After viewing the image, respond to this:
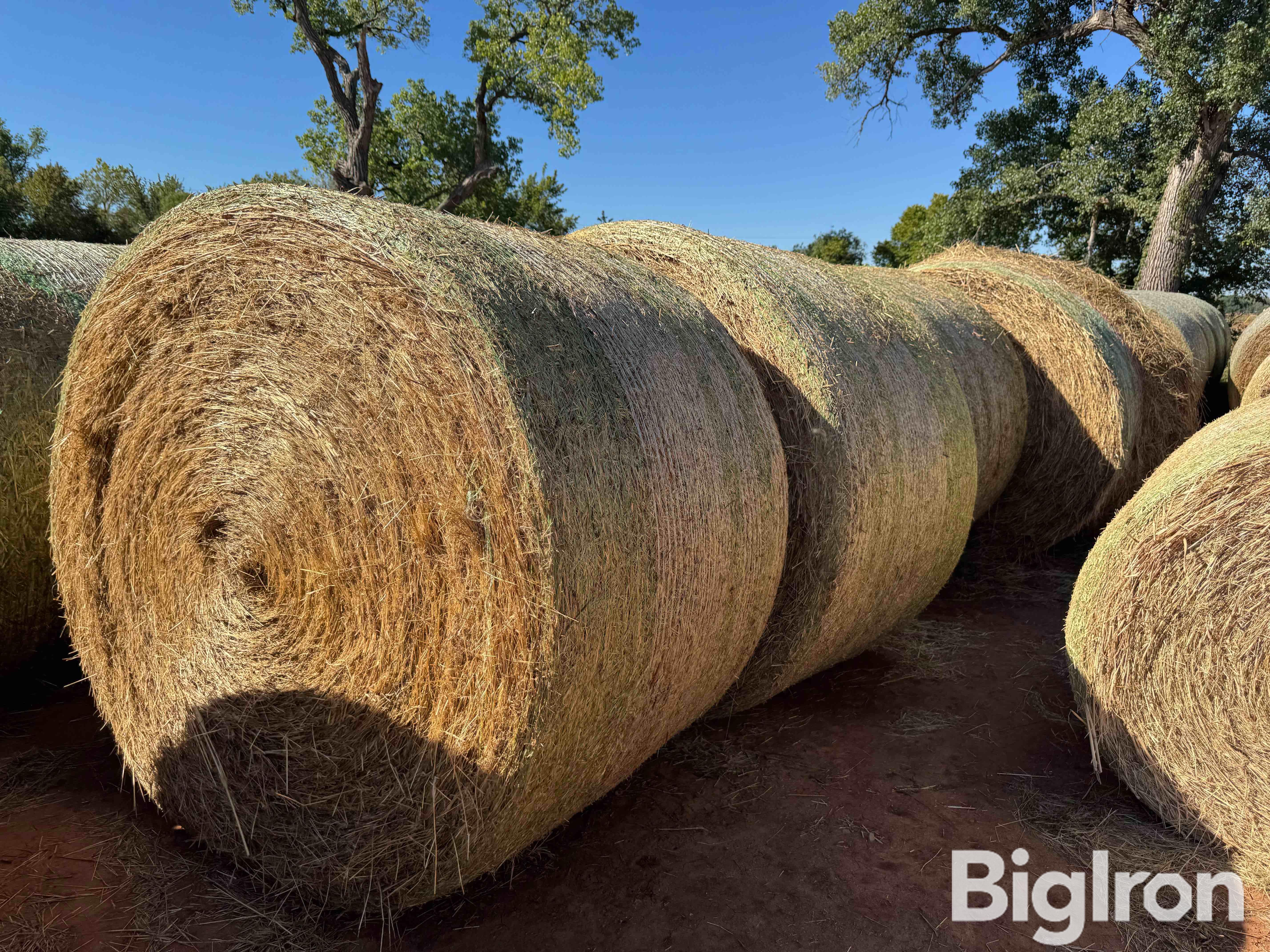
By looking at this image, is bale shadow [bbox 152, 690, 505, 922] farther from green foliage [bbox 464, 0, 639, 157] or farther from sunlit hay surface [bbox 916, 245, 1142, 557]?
green foliage [bbox 464, 0, 639, 157]

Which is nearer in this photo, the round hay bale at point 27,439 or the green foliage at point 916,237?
the round hay bale at point 27,439

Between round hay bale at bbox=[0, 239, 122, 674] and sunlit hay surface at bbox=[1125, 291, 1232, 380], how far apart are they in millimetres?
9832

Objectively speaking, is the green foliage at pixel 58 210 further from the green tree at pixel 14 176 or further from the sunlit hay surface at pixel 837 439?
the sunlit hay surface at pixel 837 439

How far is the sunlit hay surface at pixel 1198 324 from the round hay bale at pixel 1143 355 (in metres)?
1.56

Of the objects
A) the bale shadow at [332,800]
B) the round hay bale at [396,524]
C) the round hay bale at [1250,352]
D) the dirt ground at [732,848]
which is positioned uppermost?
the round hay bale at [1250,352]

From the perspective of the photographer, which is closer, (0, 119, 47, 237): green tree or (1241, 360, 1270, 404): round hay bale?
(1241, 360, 1270, 404): round hay bale

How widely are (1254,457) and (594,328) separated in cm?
272

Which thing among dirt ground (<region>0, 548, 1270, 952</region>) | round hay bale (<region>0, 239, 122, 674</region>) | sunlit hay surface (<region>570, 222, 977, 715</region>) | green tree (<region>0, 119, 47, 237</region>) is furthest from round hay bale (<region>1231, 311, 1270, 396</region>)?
green tree (<region>0, 119, 47, 237</region>)

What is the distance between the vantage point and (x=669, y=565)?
241 centimetres

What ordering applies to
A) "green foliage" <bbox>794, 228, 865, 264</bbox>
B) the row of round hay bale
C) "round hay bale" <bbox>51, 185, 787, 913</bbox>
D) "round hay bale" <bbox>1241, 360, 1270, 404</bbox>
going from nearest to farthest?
"round hay bale" <bbox>51, 185, 787, 913</bbox>
the row of round hay bale
"round hay bale" <bbox>1241, 360, 1270, 404</bbox>
"green foliage" <bbox>794, 228, 865, 264</bbox>

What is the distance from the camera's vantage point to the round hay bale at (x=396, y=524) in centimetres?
213

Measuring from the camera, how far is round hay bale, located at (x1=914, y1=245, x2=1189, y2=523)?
6406mm

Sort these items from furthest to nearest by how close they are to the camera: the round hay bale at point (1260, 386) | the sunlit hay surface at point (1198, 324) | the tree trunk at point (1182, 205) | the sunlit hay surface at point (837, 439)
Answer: the tree trunk at point (1182, 205), the sunlit hay surface at point (1198, 324), the round hay bale at point (1260, 386), the sunlit hay surface at point (837, 439)

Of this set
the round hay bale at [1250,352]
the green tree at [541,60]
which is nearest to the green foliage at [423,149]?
the green tree at [541,60]
